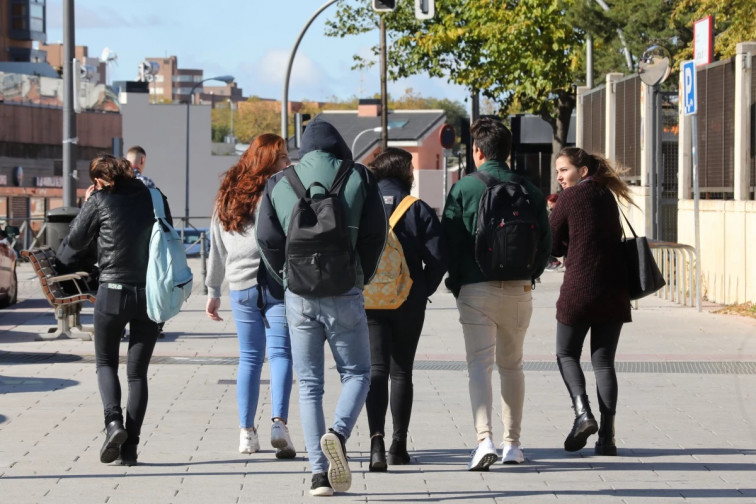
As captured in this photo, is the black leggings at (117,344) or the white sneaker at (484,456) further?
the black leggings at (117,344)

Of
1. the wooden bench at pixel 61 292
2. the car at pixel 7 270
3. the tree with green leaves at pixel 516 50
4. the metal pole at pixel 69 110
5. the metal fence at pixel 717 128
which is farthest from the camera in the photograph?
the tree with green leaves at pixel 516 50

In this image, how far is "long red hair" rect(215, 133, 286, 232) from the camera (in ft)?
24.4

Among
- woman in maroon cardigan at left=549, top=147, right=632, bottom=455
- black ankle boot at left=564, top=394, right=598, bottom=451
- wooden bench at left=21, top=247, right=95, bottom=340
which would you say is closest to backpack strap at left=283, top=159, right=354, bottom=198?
woman in maroon cardigan at left=549, top=147, right=632, bottom=455

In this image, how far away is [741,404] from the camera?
952 cm

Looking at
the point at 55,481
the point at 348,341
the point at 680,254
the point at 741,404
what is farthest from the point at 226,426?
the point at 680,254

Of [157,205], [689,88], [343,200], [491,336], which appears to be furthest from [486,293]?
→ [689,88]

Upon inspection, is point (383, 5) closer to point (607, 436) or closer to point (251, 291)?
point (251, 291)

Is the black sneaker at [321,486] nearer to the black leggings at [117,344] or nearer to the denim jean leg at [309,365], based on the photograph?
the denim jean leg at [309,365]

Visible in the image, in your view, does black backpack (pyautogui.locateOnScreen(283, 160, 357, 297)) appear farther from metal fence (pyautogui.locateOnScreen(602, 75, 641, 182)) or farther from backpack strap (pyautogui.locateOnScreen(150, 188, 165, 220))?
metal fence (pyautogui.locateOnScreen(602, 75, 641, 182))

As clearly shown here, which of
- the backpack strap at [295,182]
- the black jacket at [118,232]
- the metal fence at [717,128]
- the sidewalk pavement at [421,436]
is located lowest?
the sidewalk pavement at [421,436]

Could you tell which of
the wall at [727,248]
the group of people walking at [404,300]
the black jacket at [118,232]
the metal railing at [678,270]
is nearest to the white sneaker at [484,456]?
the group of people walking at [404,300]

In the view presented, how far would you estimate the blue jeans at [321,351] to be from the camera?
21.0 ft

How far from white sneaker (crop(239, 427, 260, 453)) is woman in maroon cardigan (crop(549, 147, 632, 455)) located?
5.64ft

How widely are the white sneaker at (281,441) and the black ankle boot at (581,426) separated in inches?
59.6
